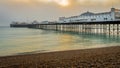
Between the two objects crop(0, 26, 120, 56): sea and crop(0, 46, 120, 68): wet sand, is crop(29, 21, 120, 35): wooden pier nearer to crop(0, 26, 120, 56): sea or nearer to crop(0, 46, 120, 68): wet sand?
crop(0, 26, 120, 56): sea

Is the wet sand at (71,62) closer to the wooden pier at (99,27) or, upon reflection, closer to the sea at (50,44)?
the sea at (50,44)

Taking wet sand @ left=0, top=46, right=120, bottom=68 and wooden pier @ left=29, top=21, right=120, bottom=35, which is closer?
wet sand @ left=0, top=46, right=120, bottom=68

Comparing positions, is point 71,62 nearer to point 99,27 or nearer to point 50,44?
point 50,44

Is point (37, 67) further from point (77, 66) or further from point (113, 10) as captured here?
point (113, 10)

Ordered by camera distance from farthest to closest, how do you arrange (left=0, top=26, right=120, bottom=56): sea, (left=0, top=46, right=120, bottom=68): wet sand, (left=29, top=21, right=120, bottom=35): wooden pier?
(left=29, top=21, right=120, bottom=35): wooden pier, (left=0, top=26, right=120, bottom=56): sea, (left=0, top=46, right=120, bottom=68): wet sand

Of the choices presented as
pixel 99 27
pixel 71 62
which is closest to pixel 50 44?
pixel 71 62

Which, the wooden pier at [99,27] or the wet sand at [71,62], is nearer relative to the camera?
the wet sand at [71,62]

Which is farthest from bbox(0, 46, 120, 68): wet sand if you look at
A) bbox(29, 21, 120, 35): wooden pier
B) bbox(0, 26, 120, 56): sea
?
bbox(29, 21, 120, 35): wooden pier

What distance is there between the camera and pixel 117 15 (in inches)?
1875

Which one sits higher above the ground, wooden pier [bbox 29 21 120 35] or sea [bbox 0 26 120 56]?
wooden pier [bbox 29 21 120 35]

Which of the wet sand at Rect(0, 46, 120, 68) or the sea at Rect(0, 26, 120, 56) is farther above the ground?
the wet sand at Rect(0, 46, 120, 68)

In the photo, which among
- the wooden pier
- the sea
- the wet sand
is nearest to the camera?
the wet sand

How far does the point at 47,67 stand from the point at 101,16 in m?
48.8

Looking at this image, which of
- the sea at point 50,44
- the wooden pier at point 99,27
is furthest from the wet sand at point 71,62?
the wooden pier at point 99,27
